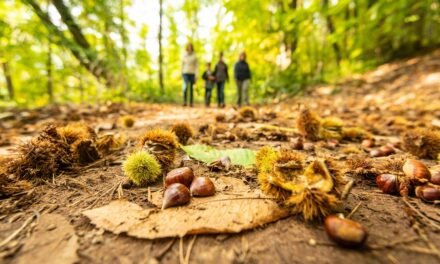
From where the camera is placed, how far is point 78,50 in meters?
6.23

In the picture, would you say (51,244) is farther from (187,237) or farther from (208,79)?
(208,79)

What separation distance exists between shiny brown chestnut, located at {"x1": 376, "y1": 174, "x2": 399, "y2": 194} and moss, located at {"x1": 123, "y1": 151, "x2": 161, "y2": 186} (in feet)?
4.78

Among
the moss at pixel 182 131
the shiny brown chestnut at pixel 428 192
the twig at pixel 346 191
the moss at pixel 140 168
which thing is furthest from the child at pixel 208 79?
the twig at pixel 346 191

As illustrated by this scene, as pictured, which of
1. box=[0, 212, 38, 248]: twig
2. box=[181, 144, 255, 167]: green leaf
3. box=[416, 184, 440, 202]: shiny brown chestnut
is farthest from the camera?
box=[181, 144, 255, 167]: green leaf

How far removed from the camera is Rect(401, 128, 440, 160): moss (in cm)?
215

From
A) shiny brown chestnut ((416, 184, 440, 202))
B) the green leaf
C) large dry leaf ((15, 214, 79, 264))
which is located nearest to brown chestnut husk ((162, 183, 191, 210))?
large dry leaf ((15, 214, 79, 264))

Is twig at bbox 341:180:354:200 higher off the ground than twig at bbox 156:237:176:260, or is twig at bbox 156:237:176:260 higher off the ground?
twig at bbox 341:180:354:200

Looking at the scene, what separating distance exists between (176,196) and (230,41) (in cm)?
975

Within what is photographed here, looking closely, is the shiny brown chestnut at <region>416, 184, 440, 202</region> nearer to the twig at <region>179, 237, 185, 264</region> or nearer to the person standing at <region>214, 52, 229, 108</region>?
the twig at <region>179, 237, 185, 264</region>

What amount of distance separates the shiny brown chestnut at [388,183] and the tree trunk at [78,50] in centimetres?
690

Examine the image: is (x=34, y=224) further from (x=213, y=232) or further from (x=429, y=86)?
(x=429, y=86)

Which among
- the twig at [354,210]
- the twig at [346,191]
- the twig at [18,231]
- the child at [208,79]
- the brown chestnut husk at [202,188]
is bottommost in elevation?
the twig at [18,231]

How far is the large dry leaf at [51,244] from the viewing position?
38.5 inches

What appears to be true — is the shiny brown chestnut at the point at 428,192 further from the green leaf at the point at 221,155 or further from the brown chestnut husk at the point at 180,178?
the brown chestnut husk at the point at 180,178
